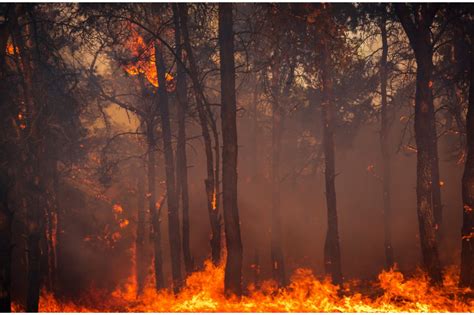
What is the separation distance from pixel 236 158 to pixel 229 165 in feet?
0.76

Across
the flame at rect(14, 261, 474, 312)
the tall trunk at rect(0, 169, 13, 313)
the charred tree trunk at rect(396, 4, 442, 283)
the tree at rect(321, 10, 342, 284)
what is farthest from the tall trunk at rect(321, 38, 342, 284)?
the tall trunk at rect(0, 169, 13, 313)

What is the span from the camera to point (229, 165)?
33.7 ft

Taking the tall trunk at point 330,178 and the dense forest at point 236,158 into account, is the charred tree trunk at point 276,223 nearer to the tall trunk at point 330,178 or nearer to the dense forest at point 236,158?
the dense forest at point 236,158

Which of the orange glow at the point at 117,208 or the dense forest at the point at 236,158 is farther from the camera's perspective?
the orange glow at the point at 117,208

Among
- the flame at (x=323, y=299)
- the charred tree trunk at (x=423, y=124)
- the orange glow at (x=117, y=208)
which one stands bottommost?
the flame at (x=323, y=299)

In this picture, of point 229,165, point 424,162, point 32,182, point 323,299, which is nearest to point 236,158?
point 229,165

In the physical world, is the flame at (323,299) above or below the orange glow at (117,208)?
below

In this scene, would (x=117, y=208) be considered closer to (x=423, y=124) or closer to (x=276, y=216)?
(x=276, y=216)

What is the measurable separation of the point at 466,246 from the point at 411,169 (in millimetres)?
25135

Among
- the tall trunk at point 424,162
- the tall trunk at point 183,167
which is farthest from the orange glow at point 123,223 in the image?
the tall trunk at point 424,162

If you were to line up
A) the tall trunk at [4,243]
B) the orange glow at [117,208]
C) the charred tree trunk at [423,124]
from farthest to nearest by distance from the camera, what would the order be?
the orange glow at [117,208] → the charred tree trunk at [423,124] → the tall trunk at [4,243]

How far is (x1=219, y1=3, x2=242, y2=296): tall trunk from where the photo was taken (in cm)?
1015

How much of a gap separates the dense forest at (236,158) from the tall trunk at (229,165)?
4 centimetres

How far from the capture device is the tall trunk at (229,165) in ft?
33.3
